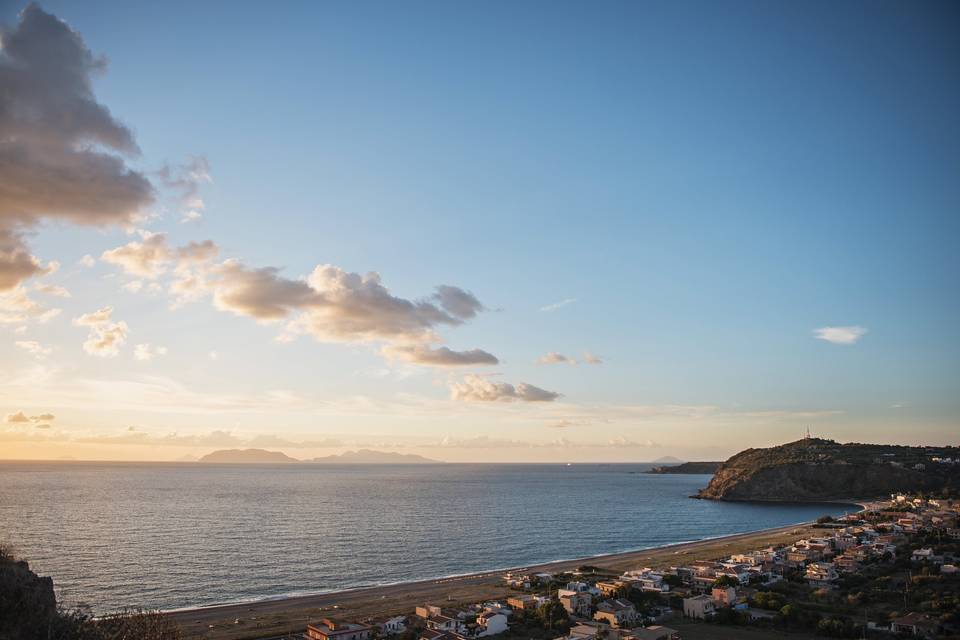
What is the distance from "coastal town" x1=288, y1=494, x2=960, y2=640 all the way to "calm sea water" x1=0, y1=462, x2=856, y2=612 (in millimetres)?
17401

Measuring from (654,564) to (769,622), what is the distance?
24.7m

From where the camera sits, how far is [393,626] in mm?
38281

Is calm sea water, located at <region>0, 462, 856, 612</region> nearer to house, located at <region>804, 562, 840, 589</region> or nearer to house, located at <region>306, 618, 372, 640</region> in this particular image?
house, located at <region>306, 618, 372, 640</region>

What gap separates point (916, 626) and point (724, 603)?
11.2m

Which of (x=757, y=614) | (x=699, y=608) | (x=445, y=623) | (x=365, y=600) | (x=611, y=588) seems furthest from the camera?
(x=365, y=600)

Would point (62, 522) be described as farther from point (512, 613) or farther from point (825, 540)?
point (825, 540)

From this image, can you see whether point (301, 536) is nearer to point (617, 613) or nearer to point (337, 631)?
point (337, 631)

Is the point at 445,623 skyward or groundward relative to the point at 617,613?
groundward

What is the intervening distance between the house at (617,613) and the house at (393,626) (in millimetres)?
13011

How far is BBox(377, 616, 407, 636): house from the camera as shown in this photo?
124ft

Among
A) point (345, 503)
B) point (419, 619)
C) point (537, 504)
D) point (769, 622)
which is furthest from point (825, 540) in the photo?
point (345, 503)

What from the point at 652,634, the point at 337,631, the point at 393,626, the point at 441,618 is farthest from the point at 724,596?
the point at 337,631

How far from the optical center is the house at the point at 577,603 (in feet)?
136

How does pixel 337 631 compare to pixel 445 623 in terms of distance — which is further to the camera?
pixel 445 623
